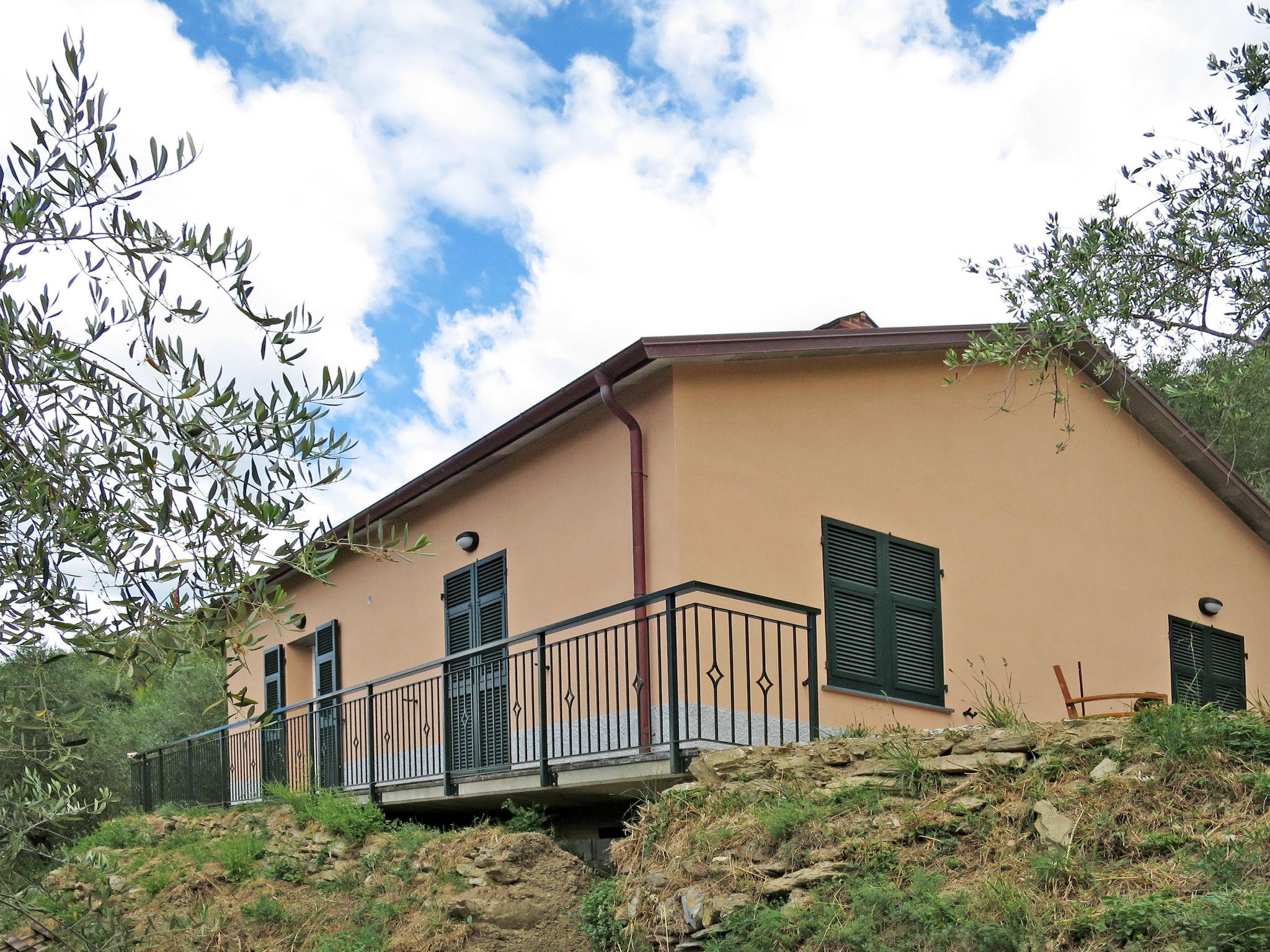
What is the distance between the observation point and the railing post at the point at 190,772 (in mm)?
14953

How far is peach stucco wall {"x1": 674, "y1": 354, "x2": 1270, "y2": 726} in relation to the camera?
966 centimetres

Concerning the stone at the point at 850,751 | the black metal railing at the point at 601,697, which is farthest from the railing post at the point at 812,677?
the stone at the point at 850,751

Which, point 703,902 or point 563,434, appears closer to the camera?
point 703,902

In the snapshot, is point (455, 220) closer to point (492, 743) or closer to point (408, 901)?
point (492, 743)

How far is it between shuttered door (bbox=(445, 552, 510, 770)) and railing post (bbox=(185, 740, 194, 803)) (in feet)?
15.6

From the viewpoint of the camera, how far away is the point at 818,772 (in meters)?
6.93

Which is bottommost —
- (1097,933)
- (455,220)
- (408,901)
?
(408,901)

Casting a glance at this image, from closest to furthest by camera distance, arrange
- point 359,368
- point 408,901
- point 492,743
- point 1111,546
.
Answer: point 359,368
point 408,901
point 492,743
point 1111,546

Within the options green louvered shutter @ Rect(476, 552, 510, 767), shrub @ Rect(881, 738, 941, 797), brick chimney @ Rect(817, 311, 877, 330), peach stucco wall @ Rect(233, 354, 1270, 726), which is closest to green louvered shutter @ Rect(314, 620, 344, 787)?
peach stucco wall @ Rect(233, 354, 1270, 726)

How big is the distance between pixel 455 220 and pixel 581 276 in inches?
246

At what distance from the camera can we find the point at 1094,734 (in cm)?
630

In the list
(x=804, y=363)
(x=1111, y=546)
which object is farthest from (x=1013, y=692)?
(x=804, y=363)

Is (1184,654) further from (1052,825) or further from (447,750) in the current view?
(1052,825)

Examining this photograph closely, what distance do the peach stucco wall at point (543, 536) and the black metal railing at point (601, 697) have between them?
34cm
